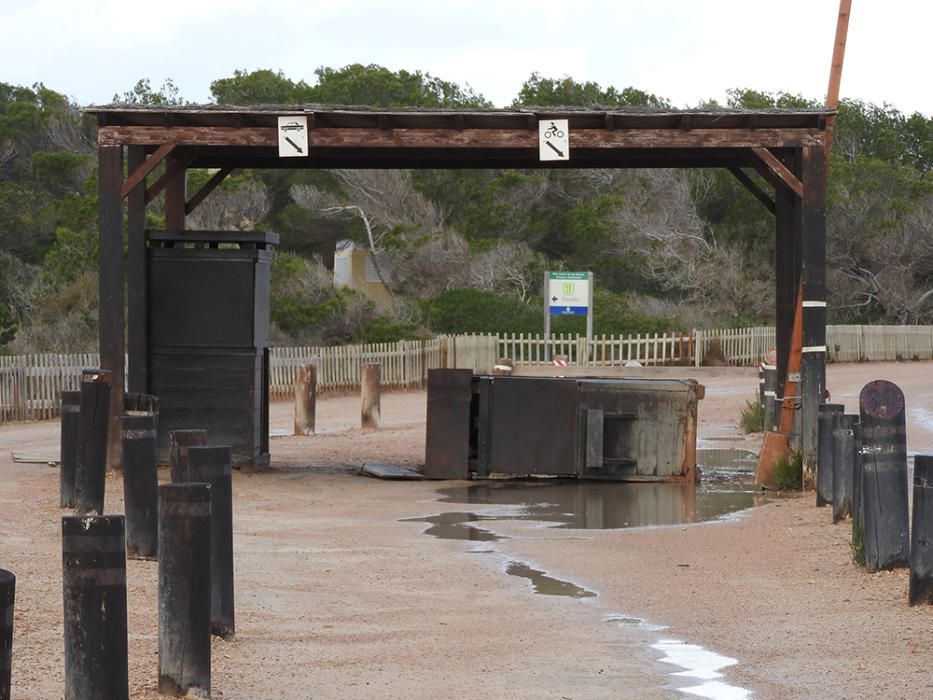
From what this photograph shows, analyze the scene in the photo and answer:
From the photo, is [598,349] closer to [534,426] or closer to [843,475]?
[534,426]

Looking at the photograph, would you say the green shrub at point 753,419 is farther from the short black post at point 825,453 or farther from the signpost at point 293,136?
the signpost at point 293,136

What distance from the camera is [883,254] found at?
48312mm

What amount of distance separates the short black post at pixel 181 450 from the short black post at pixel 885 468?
4.26 m

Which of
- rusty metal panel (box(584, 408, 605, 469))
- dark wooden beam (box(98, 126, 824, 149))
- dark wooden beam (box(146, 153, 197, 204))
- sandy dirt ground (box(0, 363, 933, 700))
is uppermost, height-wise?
dark wooden beam (box(98, 126, 824, 149))

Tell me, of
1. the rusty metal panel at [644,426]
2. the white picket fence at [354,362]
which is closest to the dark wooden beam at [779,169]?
the rusty metal panel at [644,426]

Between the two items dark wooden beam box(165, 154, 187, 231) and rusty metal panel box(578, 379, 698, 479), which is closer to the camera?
rusty metal panel box(578, 379, 698, 479)

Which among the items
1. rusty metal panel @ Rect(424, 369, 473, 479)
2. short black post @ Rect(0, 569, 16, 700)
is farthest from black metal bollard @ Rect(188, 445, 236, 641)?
rusty metal panel @ Rect(424, 369, 473, 479)

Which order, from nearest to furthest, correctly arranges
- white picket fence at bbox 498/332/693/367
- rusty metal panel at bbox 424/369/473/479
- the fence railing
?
rusty metal panel at bbox 424/369/473/479
the fence railing
white picket fence at bbox 498/332/693/367

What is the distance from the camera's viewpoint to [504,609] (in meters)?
9.41

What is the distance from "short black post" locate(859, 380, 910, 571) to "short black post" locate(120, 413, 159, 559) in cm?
491

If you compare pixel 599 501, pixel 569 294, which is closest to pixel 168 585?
pixel 599 501

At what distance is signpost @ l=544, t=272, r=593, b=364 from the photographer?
119 feet

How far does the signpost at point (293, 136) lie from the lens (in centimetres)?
1709

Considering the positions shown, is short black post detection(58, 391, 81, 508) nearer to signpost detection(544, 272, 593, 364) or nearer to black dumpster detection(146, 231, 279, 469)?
black dumpster detection(146, 231, 279, 469)
